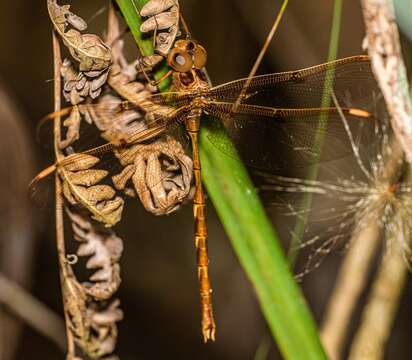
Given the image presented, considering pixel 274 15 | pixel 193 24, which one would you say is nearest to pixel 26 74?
pixel 193 24

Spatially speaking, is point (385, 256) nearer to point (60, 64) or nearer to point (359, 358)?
point (359, 358)

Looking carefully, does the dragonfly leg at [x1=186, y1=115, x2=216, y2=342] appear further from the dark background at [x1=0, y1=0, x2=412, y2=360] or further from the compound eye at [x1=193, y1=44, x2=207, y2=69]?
the dark background at [x1=0, y1=0, x2=412, y2=360]

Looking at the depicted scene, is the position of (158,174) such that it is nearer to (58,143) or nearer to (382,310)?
(58,143)

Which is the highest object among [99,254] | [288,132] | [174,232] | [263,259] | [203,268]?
[288,132]

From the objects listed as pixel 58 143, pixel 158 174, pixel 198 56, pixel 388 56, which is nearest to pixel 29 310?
pixel 58 143

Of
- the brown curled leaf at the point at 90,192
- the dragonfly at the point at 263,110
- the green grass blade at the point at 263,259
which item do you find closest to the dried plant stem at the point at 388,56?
the dragonfly at the point at 263,110

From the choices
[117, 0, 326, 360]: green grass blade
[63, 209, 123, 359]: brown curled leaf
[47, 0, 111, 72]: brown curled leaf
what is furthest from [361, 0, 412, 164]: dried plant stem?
[63, 209, 123, 359]: brown curled leaf
